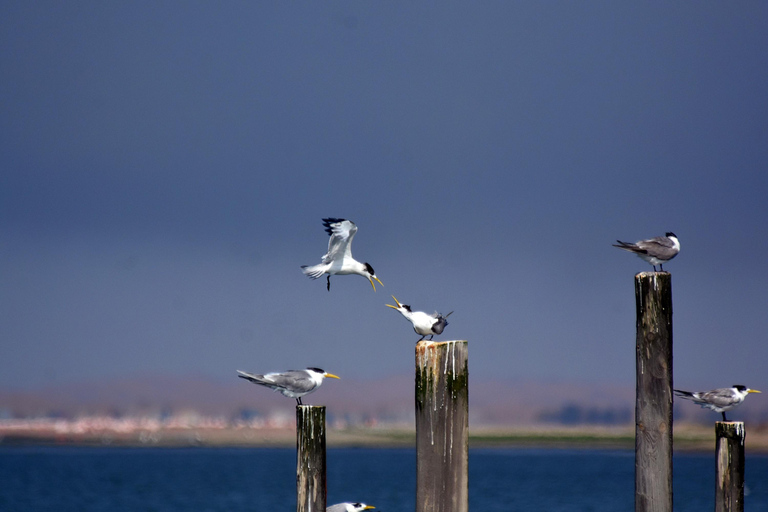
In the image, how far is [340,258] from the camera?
15.1 meters

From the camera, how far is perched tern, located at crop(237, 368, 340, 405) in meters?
11.0

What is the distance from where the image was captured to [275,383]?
36.1ft

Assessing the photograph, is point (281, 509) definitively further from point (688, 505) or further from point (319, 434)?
point (319, 434)

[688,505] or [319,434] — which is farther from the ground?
[319,434]

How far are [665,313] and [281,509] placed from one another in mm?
40736

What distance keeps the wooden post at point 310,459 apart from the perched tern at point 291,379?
7.72 feet

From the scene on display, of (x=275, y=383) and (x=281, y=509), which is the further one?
(x=281, y=509)

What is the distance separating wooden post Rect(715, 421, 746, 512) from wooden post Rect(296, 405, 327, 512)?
4740 millimetres

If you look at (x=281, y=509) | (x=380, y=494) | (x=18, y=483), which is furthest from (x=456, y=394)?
(x=18, y=483)

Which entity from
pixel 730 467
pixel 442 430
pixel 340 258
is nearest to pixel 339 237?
pixel 340 258

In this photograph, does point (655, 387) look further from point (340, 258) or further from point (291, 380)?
point (340, 258)

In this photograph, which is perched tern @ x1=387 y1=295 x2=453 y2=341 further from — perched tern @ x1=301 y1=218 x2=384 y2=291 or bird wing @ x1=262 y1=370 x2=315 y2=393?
perched tern @ x1=301 y1=218 x2=384 y2=291

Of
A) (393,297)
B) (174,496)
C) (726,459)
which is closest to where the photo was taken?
(393,297)

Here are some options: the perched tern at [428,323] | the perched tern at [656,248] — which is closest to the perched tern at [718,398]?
the perched tern at [656,248]
